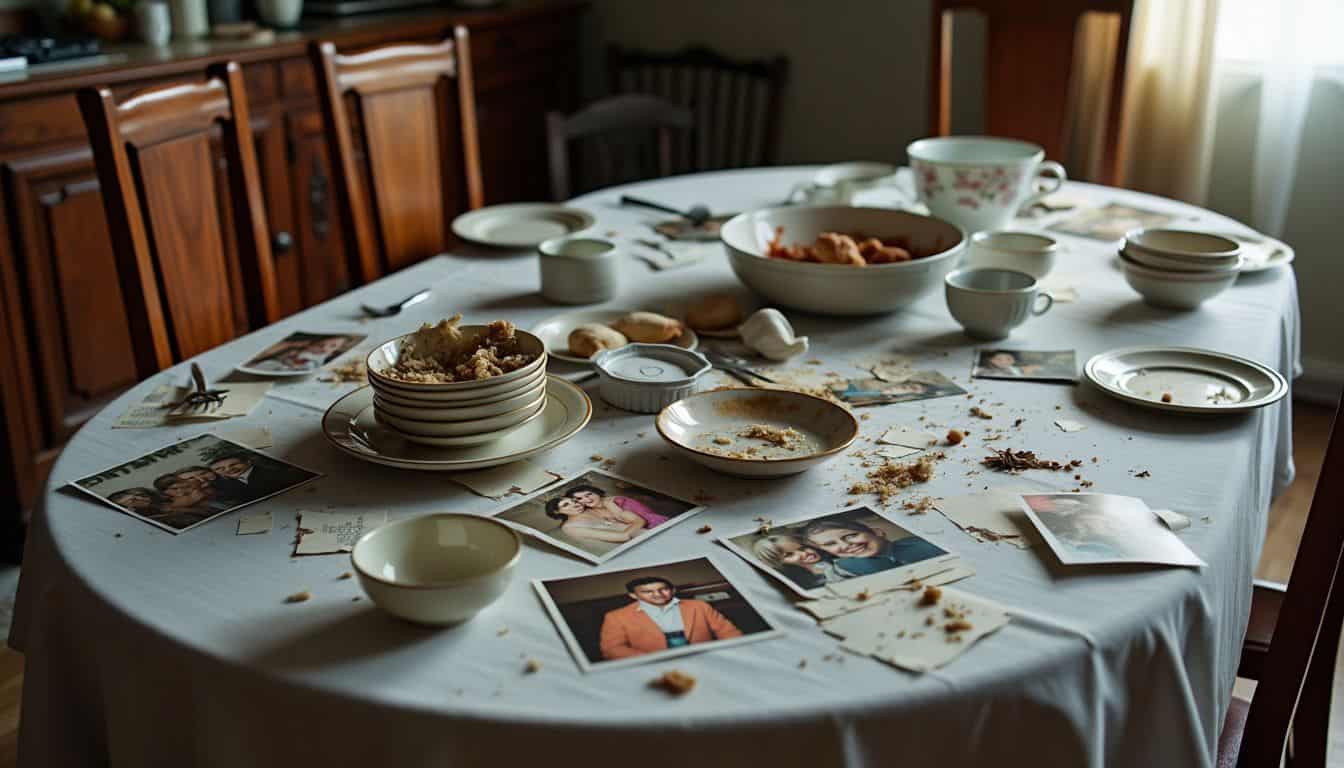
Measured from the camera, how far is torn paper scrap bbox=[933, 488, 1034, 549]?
41.1 inches

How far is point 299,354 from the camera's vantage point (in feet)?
4.76

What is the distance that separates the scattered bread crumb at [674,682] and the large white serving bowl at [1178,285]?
3.50 ft

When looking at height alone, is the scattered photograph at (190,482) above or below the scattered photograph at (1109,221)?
below

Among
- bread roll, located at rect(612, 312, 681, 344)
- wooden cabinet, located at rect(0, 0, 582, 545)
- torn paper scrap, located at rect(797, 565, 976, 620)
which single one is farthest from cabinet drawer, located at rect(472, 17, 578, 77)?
torn paper scrap, located at rect(797, 565, 976, 620)

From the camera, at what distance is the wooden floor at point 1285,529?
196cm

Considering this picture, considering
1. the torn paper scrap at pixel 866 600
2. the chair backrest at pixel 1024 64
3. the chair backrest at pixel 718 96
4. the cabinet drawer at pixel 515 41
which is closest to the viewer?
the torn paper scrap at pixel 866 600

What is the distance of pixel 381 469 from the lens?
116cm

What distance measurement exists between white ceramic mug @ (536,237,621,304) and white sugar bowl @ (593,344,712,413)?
0.86ft

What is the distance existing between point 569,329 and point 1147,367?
2.33 feet

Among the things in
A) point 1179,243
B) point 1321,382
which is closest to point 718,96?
point 1321,382

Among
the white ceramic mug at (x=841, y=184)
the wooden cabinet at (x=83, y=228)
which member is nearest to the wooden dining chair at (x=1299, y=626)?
the white ceramic mug at (x=841, y=184)

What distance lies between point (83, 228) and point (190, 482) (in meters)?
1.56

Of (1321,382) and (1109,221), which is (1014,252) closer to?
(1109,221)

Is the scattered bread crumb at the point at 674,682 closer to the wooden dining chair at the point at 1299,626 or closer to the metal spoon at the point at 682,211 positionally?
the wooden dining chair at the point at 1299,626
